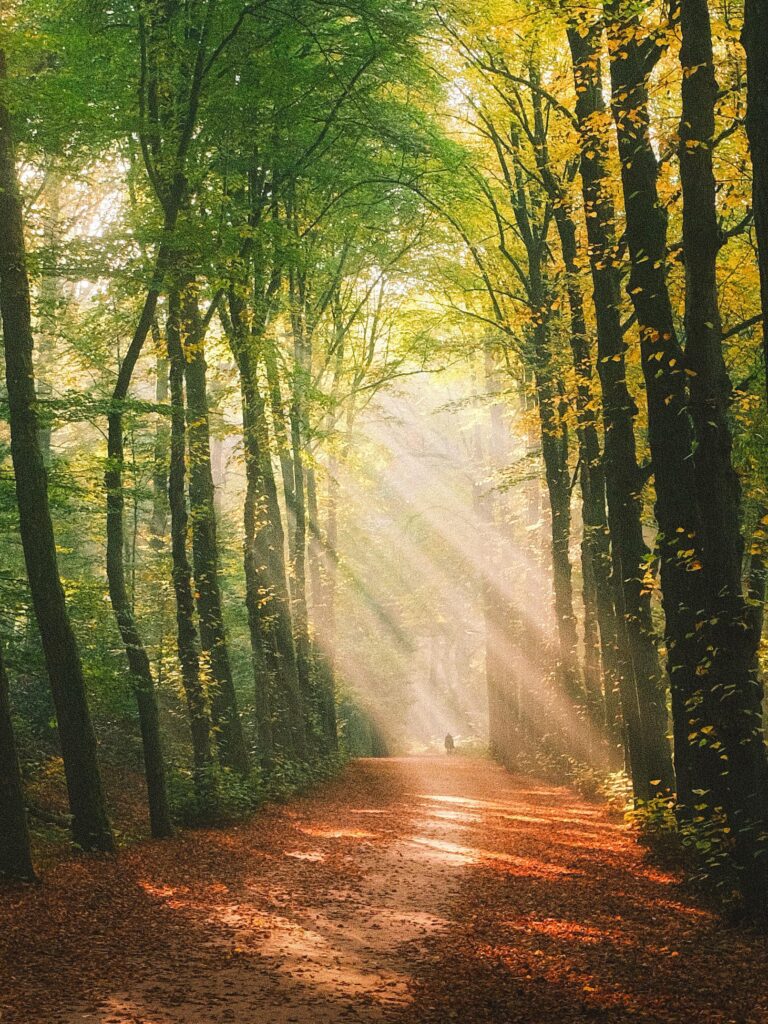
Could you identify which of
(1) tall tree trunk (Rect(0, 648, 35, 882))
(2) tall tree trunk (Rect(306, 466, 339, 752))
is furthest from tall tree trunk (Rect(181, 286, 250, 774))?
(2) tall tree trunk (Rect(306, 466, 339, 752))

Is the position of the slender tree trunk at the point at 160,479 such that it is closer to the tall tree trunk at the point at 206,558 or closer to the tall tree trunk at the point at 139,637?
the tall tree trunk at the point at 206,558

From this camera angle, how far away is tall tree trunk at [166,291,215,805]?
13.2 metres

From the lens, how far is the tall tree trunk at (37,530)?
1012 cm

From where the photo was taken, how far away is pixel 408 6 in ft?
43.4

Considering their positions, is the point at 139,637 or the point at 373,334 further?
the point at 373,334

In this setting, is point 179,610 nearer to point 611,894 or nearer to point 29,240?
point 29,240

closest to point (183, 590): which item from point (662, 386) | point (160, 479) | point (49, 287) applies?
point (49, 287)

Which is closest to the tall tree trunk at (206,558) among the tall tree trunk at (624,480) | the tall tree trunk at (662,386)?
the tall tree trunk at (624,480)

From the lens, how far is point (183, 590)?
13.3 metres

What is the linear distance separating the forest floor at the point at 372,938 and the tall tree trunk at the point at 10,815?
0.34 metres

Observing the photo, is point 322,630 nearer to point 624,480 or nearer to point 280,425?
point 280,425

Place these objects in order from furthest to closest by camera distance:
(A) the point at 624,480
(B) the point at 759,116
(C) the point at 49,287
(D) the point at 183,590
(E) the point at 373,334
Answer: (E) the point at 373,334 < (C) the point at 49,287 < (D) the point at 183,590 < (A) the point at 624,480 < (B) the point at 759,116

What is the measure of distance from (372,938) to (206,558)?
8244 mm

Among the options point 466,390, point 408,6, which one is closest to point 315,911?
point 408,6
